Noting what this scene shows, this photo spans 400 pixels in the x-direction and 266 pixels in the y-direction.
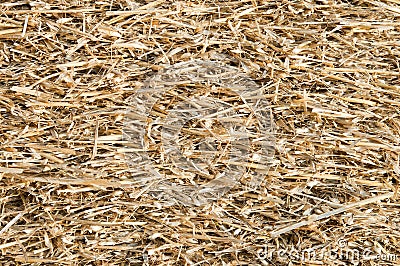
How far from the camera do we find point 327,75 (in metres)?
1.58

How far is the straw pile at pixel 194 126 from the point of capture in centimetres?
146

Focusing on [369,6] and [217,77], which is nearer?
[217,77]

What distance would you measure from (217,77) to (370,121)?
18.2 inches

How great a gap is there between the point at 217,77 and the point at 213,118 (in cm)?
11

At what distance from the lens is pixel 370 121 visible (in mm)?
1615

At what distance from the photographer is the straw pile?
1.46 m

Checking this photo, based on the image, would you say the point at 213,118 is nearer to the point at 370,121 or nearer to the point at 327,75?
the point at 327,75

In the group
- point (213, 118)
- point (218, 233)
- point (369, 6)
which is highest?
point (369, 6)

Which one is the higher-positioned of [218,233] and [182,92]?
[182,92]

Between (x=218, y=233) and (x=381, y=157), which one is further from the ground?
(x=381, y=157)

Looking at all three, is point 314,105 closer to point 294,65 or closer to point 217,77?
point 294,65

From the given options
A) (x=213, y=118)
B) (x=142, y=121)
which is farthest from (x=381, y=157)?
(x=142, y=121)

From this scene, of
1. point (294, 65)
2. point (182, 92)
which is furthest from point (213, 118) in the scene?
point (294, 65)

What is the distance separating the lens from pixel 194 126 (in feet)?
4.99
